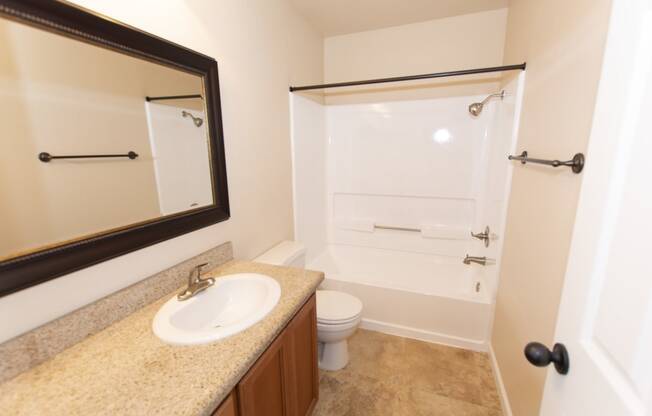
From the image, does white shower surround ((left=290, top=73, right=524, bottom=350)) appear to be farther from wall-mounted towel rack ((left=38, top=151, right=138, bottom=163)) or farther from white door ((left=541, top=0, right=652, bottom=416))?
white door ((left=541, top=0, right=652, bottom=416))

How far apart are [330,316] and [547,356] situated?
1310 millimetres

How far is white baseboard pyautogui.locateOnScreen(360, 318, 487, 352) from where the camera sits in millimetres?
2086

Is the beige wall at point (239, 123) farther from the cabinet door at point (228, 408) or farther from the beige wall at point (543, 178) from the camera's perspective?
the beige wall at point (543, 178)

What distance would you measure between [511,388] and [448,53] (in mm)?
2510

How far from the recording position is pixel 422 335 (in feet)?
7.20

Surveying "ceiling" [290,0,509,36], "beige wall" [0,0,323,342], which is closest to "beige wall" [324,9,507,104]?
"ceiling" [290,0,509,36]

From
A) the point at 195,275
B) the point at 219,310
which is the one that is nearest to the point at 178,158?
the point at 195,275

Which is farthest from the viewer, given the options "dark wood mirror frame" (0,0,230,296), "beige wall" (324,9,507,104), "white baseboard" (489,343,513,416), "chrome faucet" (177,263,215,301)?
"beige wall" (324,9,507,104)

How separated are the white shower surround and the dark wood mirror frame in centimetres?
95

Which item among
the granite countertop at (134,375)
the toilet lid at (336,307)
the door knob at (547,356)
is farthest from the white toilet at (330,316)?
the door knob at (547,356)

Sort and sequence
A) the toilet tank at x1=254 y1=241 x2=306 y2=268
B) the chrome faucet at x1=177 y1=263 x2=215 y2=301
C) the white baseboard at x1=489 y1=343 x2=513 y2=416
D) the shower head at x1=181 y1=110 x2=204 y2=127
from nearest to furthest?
the chrome faucet at x1=177 y1=263 x2=215 y2=301, the shower head at x1=181 y1=110 x2=204 y2=127, the white baseboard at x1=489 y1=343 x2=513 y2=416, the toilet tank at x1=254 y1=241 x2=306 y2=268

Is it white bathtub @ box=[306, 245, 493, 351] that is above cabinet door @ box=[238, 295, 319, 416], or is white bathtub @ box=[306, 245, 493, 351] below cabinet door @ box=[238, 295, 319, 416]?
below

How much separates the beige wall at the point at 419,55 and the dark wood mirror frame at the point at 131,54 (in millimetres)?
1703

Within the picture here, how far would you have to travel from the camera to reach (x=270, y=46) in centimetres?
190
